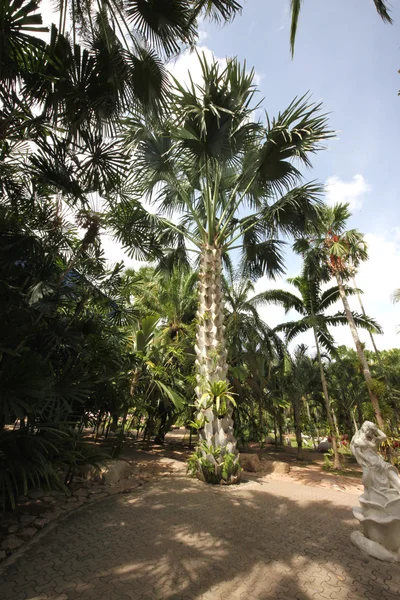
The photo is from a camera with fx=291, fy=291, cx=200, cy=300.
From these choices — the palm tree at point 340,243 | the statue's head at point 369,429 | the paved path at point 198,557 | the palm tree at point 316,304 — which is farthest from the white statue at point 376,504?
the palm tree at point 316,304

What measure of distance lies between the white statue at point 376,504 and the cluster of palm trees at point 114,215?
3201 mm

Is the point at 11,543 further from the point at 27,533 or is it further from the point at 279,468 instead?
the point at 279,468

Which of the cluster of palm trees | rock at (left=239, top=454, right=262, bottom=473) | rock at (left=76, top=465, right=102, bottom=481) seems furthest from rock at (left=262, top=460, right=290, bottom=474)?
rock at (left=76, top=465, right=102, bottom=481)

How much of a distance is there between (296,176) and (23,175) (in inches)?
239

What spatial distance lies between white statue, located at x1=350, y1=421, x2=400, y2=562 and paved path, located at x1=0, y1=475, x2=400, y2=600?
0.59ft

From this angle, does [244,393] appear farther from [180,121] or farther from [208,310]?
[180,121]

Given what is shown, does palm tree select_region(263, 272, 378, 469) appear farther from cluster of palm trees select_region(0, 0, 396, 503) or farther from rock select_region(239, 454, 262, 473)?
rock select_region(239, 454, 262, 473)

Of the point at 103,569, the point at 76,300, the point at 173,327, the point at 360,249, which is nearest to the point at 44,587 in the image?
the point at 103,569

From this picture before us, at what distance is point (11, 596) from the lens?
2500 mm

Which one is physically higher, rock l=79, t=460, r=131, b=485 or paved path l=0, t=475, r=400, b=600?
rock l=79, t=460, r=131, b=485

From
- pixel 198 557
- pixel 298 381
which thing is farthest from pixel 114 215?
pixel 298 381

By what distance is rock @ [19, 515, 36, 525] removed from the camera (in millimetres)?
3946

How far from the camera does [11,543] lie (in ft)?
11.1

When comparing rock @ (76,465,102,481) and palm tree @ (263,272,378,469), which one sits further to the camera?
palm tree @ (263,272,378,469)
